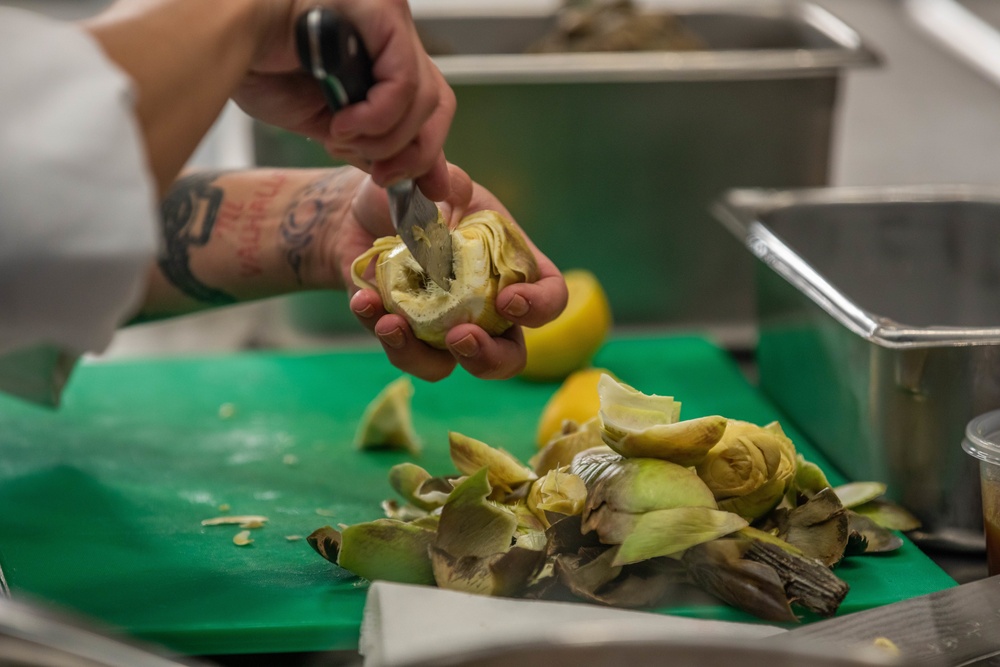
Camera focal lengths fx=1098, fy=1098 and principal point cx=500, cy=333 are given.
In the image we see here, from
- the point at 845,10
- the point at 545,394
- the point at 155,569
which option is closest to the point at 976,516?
the point at 545,394

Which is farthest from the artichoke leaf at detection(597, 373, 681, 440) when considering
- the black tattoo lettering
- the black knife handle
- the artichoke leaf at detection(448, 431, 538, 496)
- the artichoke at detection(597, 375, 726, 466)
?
the black tattoo lettering

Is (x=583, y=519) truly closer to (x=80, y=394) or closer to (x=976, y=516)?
(x=976, y=516)

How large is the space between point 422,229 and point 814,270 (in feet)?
1.23

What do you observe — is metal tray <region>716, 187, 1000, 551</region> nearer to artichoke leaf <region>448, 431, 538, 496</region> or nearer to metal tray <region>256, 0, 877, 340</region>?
metal tray <region>256, 0, 877, 340</region>

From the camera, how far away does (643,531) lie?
26.4 inches

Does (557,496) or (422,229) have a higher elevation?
(422,229)

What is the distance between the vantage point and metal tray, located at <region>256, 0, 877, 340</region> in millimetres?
1241

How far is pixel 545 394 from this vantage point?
1.13m

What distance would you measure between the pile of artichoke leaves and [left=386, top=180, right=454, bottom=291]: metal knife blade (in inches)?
5.9

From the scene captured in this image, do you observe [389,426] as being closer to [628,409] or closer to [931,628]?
[628,409]

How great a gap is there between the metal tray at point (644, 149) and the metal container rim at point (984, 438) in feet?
1.88

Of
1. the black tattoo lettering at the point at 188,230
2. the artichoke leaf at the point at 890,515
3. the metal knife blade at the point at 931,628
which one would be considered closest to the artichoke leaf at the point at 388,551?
the metal knife blade at the point at 931,628

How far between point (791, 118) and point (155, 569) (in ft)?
2.91

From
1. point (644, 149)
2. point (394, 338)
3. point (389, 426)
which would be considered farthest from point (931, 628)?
point (644, 149)
